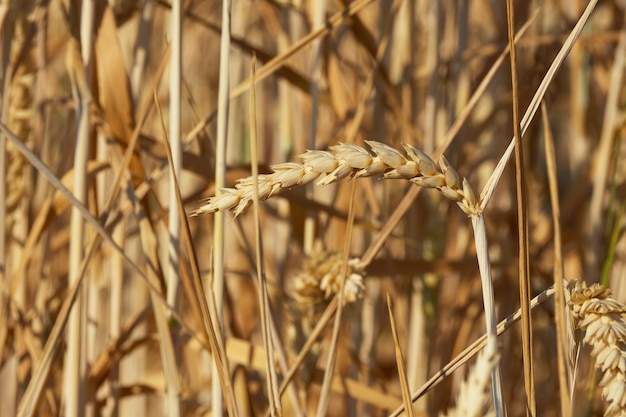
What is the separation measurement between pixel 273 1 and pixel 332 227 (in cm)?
37

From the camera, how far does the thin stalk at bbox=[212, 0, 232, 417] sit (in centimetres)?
58

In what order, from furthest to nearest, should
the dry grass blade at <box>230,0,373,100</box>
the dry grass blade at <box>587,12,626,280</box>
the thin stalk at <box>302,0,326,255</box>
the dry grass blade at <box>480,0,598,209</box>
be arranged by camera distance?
the dry grass blade at <box>587,12,626,280</box> < the thin stalk at <box>302,0,326,255</box> < the dry grass blade at <box>230,0,373,100</box> < the dry grass blade at <box>480,0,598,209</box>

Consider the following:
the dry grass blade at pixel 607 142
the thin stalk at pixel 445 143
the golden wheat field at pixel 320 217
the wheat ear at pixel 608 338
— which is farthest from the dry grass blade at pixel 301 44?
the dry grass blade at pixel 607 142

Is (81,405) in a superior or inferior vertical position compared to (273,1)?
inferior

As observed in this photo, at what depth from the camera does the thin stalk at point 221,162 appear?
0.58 meters

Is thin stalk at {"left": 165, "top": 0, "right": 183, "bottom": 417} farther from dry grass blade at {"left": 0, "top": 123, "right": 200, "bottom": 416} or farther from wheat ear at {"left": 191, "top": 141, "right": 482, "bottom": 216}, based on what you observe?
wheat ear at {"left": 191, "top": 141, "right": 482, "bottom": 216}

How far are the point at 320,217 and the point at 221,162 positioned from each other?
0.39 m

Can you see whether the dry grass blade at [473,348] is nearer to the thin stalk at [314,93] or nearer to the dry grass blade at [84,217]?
the dry grass blade at [84,217]

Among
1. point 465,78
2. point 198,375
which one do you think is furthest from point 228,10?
point 198,375

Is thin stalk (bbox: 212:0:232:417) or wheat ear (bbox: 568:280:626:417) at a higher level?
thin stalk (bbox: 212:0:232:417)

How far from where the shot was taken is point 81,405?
75 centimetres

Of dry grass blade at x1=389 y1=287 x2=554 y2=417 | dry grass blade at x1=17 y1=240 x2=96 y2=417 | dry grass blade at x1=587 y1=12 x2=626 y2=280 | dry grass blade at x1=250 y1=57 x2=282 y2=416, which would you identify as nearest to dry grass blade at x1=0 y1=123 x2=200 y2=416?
dry grass blade at x1=17 y1=240 x2=96 y2=417

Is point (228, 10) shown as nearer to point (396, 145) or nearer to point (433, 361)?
point (396, 145)

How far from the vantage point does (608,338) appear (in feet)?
1.29
